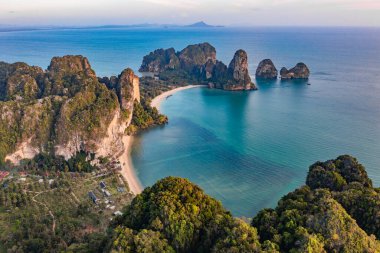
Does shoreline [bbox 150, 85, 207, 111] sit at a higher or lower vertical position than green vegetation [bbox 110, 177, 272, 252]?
lower

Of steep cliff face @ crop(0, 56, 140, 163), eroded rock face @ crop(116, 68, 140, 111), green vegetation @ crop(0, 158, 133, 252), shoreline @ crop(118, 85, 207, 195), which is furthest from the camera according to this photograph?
eroded rock face @ crop(116, 68, 140, 111)

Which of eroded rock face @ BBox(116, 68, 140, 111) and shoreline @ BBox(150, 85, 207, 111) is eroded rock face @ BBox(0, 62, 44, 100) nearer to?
eroded rock face @ BBox(116, 68, 140, 111)

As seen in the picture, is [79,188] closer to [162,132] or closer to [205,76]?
[162,132]

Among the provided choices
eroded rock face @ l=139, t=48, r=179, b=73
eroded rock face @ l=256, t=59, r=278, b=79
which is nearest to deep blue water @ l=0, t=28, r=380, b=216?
eroded rock face @ l=256, t=59, r=278, b=79

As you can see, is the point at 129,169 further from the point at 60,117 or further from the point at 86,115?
the point at 60,117

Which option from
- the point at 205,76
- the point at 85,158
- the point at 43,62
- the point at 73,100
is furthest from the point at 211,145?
the point at 43,62

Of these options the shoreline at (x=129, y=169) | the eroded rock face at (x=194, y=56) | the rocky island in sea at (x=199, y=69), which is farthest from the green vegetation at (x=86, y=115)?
the eroded rock face at (x=194, y=56)
